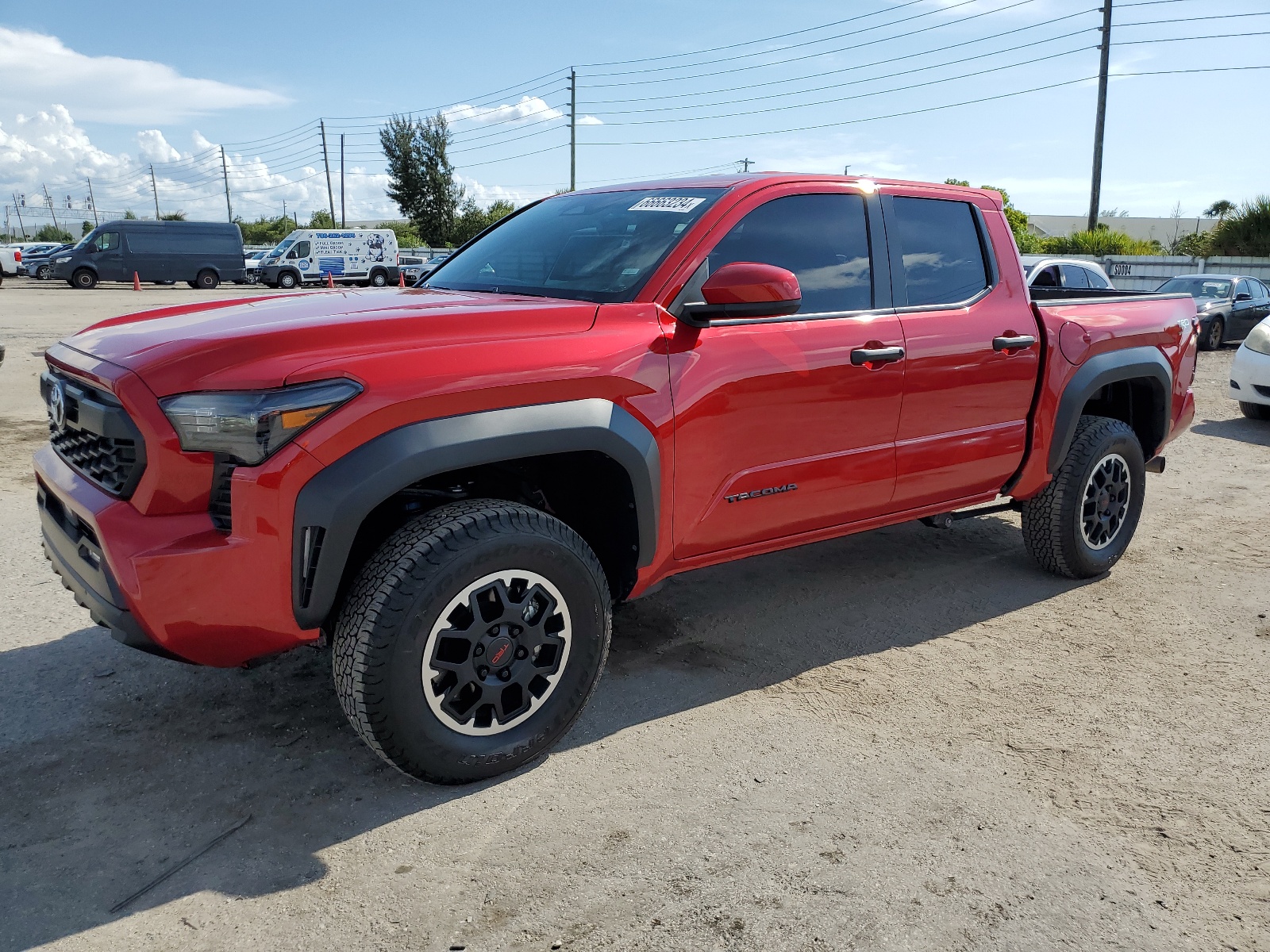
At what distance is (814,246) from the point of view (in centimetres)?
376

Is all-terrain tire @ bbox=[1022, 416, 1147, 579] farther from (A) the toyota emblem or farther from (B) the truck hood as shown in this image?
(A) the toyota emblem

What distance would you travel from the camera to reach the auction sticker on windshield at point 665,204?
3578mm

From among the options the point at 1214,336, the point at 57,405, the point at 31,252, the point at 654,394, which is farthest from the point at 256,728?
the point at 31,252

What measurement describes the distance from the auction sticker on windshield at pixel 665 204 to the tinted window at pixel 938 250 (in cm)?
94

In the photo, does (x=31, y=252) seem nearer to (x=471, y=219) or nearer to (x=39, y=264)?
(x=39, y=264)

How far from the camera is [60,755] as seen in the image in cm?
310

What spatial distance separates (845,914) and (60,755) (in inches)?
95.9

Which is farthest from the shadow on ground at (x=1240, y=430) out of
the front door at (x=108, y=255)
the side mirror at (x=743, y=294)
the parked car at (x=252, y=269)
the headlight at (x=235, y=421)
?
the parked car at (x=252, y=269)

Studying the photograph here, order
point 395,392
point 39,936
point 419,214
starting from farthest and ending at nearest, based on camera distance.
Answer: point 419,214, point 395,392, point 39,936

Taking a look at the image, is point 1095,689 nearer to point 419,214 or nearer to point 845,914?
point 845,914

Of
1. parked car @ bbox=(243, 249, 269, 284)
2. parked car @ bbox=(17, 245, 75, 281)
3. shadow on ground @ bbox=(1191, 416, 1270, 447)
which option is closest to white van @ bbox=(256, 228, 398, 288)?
parked car @ bbox=(243, 249, 269, 284)

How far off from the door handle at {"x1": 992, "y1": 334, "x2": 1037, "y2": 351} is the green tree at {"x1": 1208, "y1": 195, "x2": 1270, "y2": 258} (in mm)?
28955

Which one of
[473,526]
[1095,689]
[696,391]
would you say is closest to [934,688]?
[1095,689]

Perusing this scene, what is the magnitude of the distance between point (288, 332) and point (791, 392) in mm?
1714
